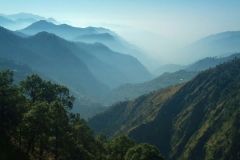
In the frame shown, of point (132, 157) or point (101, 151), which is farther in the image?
point (101, 151)

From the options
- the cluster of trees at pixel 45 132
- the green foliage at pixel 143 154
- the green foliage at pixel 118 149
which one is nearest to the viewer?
the cluster of trees at pixel 45 132

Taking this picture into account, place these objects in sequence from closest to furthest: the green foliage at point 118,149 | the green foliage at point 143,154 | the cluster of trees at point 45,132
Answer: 1. the cluster of trees at point 45,132
2. the green foliage at point 143,154
3. the green foliage at point 118,149

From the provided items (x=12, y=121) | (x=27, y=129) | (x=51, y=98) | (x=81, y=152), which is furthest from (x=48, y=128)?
(x=51, y=98)

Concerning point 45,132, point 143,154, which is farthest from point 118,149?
point 45,132

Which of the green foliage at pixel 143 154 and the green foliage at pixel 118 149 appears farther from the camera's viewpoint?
the green foliage at pixel 118 149

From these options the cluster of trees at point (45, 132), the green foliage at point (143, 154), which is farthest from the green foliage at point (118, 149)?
the green foliage at point (143, 154)

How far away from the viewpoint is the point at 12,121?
105 meters

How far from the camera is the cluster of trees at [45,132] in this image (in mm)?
89000

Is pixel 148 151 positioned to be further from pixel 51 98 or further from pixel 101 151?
pixel 51 98

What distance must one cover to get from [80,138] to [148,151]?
26.2 metres

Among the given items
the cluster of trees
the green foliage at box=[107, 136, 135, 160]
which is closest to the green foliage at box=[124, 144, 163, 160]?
the cluster of trees

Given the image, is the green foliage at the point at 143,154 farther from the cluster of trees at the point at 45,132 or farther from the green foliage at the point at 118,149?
the green foliage at the point at 118,149

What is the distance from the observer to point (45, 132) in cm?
8838

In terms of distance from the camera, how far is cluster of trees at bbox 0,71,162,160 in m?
89.0
